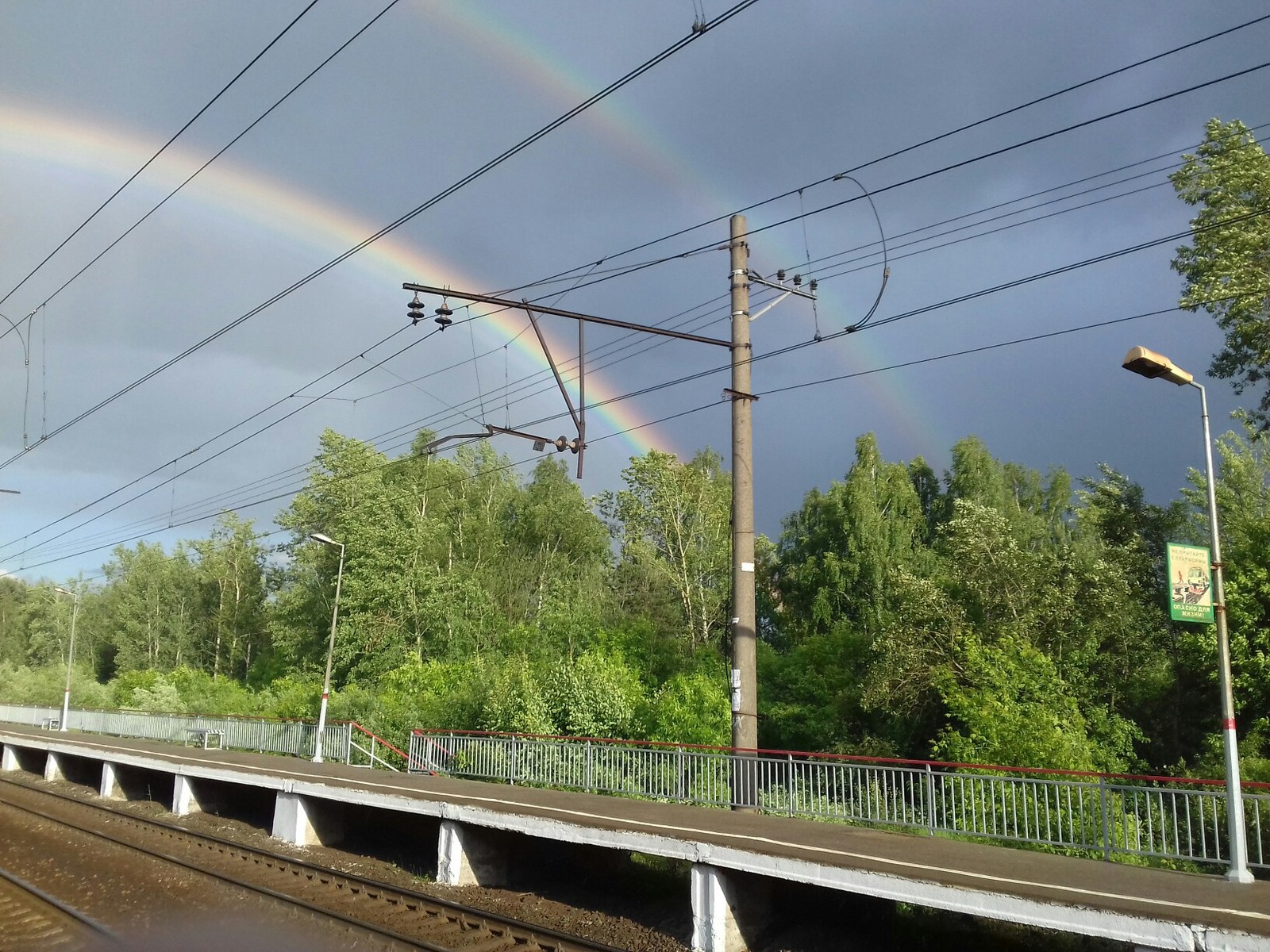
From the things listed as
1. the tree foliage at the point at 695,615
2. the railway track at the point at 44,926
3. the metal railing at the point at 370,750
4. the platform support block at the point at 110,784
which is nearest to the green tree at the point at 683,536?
the tree foliage at the point at 695,615

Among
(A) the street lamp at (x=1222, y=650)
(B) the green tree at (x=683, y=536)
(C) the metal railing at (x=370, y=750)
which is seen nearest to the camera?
(A) the street lamp at (x=1222, y=650)

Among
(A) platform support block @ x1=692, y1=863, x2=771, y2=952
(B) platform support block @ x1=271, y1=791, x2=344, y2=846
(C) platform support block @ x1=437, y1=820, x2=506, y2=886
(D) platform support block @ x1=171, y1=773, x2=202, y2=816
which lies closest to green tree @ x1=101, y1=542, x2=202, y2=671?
(D) platform support block @ x1=171, y1=773, x2=202, y2=816

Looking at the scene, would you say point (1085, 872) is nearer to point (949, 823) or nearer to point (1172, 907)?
point (1172, 907)

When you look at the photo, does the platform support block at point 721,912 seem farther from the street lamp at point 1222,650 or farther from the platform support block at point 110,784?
the platform support block at point 110,784

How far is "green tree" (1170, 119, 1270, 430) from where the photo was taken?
87.8 ft

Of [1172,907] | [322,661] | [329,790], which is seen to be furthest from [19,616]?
[1172,907]

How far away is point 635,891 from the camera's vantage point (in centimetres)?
1420

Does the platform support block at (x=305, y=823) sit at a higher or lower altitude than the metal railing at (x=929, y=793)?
lower

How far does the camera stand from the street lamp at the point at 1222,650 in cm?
985

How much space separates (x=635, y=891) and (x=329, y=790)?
19.1 feet

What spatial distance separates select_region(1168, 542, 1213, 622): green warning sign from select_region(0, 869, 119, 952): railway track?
12180mm

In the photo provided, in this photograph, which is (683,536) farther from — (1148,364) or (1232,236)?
(1148,364)

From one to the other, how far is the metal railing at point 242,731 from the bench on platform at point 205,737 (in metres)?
0.06

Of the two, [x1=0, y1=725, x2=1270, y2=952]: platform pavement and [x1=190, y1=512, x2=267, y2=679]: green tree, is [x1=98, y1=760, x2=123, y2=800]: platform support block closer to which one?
[x1=0, y1=725, x2=1270, y2=952]: platform pavement
